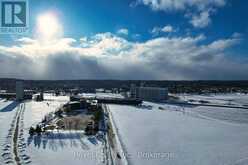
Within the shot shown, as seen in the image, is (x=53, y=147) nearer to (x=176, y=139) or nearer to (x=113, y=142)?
(x=113, y=142)

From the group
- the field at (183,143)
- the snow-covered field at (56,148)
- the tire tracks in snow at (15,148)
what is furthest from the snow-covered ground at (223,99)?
the tire tracks in snow at (15,148)

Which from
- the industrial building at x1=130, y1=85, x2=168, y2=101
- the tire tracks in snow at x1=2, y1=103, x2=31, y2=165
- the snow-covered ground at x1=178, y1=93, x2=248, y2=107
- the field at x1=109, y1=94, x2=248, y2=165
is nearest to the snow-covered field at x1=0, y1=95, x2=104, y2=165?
the tire tracks in snow at x1=2, y1=103, x2=31, y2=165

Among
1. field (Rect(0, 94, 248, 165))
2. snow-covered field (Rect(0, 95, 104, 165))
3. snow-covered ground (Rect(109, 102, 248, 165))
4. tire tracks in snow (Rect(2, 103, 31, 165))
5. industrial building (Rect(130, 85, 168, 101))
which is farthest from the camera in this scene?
industrial building (Rect(130, 85, 168, 101))

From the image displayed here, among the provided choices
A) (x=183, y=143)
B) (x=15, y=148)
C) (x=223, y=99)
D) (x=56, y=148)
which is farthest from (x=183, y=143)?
(x=223, y=99)

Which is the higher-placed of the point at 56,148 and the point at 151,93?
the point at 151,93

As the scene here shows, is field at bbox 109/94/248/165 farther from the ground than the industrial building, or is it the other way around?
the industrial building

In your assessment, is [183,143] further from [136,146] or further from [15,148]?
[15,148]

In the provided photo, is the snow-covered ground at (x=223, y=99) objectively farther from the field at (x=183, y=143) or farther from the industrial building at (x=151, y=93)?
the field at (x=183, y=143)

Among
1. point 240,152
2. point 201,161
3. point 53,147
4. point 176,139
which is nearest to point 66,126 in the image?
point 53,147

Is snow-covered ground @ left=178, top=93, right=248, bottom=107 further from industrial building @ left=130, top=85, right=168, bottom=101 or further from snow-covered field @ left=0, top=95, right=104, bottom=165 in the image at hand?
snow-covered field @ left=0, top=95, right=104, bottom=165

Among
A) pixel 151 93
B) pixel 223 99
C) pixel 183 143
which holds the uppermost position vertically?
pixel 151 93
